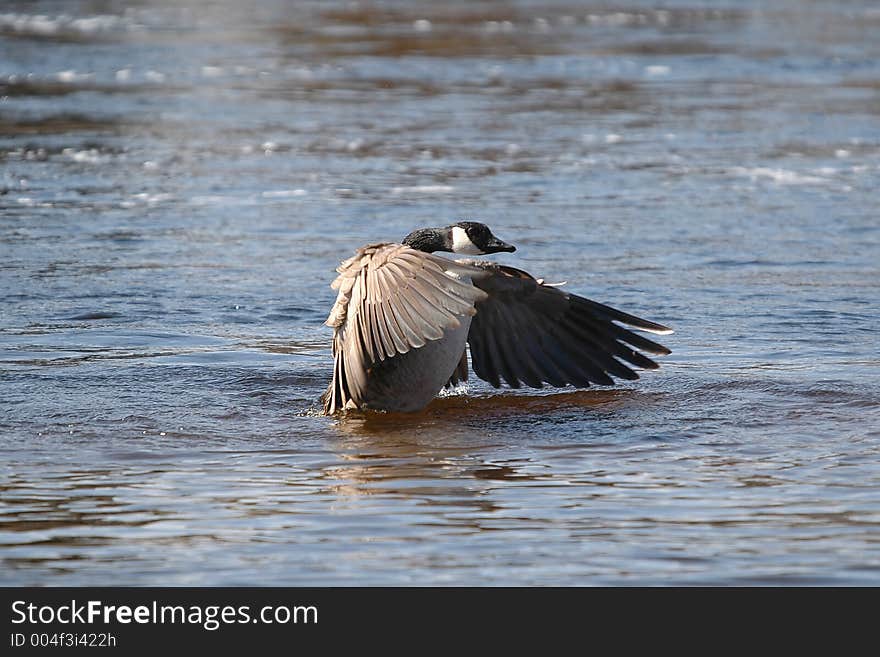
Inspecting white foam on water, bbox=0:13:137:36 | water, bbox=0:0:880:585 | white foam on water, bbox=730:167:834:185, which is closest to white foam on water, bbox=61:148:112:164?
water, bbox=0:0:880:585

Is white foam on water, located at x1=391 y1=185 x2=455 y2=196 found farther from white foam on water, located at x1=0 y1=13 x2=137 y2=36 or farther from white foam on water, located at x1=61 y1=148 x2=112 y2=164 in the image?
white foam on water, located at x1=0 y1=13 x2=137 y2=36

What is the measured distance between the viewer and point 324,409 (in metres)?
7.04

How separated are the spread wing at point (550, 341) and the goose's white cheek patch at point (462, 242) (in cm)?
53

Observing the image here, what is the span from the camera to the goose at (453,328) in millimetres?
6121

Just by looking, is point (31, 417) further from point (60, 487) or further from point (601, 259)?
point (601, 259)

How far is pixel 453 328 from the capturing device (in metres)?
6.47

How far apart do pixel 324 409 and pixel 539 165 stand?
21.9ft

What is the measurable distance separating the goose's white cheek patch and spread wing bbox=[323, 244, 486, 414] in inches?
10.8

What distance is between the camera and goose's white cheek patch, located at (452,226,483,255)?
22.8 ft

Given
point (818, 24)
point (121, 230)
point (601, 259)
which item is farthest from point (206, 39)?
point (601, 259)

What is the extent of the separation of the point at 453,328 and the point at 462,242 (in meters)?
0.64

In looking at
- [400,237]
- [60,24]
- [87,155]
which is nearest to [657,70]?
[87,155]

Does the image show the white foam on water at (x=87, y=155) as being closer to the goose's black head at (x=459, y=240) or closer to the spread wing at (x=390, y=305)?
the goose's black head at (x=459, y=240)

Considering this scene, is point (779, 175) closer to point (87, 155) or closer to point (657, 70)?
point (657, 70)
